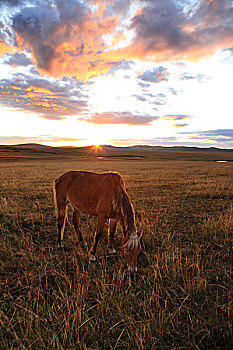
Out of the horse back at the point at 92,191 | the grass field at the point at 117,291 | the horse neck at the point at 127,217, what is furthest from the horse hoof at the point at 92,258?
the horse neck at the point at 127,217

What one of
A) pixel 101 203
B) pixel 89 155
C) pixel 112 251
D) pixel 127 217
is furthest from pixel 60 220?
pixel 89 155

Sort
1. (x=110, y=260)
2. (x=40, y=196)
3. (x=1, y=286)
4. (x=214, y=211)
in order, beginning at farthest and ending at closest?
1. (x=40, y=196)
2. (x=214, y=211)
3. (x=110, y=260)
4. (x=1, y=286)

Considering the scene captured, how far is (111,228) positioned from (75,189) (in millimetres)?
1520

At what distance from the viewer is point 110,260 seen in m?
4.39

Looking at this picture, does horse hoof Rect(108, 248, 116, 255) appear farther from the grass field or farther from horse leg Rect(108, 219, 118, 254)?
the grass field

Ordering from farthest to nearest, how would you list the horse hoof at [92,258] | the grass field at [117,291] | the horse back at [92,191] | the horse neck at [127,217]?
1. the horse back at [92,191]
2. the horse hoof at [92,258]
3. the horse neck at [127,217]
4. the grass field at [117,291]

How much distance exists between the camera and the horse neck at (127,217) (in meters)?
3.82

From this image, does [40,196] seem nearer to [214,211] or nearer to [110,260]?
[110,260]

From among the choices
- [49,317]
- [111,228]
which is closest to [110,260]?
[111,228]

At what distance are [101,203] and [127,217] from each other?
879 millimetres

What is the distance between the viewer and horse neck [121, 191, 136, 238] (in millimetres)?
3824

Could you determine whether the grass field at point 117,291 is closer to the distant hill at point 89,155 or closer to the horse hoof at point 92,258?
the horse hoof at point 92,258

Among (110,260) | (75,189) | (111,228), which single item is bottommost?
(110,260)

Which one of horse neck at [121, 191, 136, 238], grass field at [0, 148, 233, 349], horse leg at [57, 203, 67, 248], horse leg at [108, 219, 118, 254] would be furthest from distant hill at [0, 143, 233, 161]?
horse neck at [121, 191, 136, 238]
